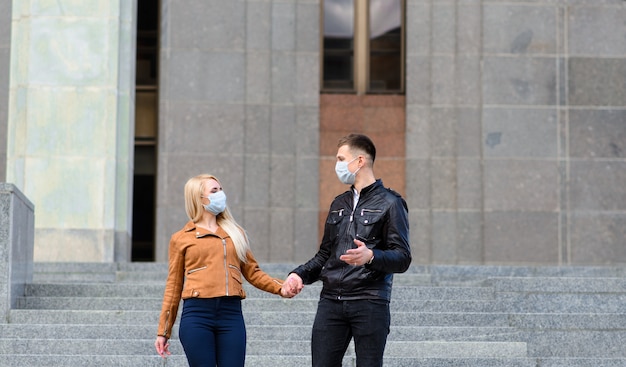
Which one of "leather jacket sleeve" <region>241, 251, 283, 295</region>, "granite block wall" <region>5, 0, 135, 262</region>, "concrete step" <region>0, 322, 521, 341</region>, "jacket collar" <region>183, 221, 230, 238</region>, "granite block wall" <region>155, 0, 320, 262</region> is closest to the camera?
"jacket collar" <region>183, 221, 230, 238</region>

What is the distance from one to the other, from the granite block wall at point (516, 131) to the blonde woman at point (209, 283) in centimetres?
1174

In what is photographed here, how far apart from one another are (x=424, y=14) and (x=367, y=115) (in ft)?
6.46

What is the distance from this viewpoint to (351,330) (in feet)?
24.5

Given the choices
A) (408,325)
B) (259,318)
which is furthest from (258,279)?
(408,325)

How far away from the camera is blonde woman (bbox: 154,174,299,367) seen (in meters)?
7.44

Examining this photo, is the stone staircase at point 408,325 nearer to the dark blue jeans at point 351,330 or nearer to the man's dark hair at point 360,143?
the dark blue jeans at point 351,330

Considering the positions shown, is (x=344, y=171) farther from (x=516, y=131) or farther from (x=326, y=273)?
(x=516, y=131)

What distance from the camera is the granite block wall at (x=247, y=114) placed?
1933 centimetres

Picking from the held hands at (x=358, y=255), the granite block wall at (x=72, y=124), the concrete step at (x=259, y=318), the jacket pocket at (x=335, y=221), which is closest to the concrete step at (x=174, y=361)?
the concrete step at (x=259, y=318)

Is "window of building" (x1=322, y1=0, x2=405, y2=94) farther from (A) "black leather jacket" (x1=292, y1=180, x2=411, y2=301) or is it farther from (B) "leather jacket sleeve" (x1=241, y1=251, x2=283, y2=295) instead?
(A) "black leather jacket" (x1=292, y1=180, x2=411, y2=301)

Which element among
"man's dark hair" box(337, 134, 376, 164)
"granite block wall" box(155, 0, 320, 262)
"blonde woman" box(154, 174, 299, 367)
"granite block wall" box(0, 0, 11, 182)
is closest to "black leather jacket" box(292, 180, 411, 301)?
"man's dark hair" box(337, 134, 376, 164)

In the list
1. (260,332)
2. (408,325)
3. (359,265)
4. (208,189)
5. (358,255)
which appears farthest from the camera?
(408,325)

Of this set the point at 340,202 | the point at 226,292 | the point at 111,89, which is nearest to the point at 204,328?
the point at 226,292

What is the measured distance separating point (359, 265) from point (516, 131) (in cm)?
1274
